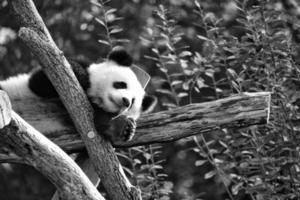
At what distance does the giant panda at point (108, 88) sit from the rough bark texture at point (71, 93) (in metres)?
0.25

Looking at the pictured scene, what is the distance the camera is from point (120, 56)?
4.25m

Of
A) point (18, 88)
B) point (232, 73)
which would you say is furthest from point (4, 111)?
point (232, 73)

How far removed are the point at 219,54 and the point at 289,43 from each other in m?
0.73

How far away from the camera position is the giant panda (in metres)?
4.02

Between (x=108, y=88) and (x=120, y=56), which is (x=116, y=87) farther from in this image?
(x=120, y=56)

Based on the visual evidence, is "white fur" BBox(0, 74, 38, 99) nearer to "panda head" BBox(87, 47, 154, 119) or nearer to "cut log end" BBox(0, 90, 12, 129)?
"panda head" BBox(87, 47, 154, 119)

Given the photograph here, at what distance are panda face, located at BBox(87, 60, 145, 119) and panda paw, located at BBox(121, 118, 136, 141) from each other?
20 cm

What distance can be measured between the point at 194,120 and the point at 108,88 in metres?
0.74

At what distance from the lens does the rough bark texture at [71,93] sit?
355 centimetres

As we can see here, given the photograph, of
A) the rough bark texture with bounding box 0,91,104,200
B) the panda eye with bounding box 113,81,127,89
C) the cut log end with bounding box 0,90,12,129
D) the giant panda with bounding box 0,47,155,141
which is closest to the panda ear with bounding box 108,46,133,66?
the giant panda with bounding box 0,47,155,141

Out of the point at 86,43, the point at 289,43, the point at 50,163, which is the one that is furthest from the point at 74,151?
the point at 86,43

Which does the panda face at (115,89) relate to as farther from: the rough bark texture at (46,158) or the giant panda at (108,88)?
the rough bark texture at (46,158)

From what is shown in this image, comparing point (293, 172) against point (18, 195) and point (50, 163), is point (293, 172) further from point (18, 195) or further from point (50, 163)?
point (18, 195)

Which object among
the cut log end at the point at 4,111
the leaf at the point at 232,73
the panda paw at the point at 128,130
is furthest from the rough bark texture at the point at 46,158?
the leaf at the point at 232,73
